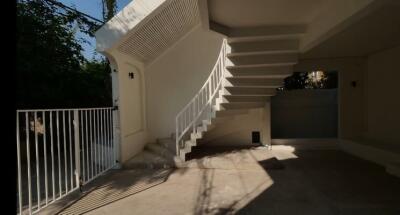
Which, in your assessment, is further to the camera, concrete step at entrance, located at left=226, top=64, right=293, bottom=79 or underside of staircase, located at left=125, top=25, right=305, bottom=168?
concrete step at entrance, located at left=226, top=64, right=293, bottom=79

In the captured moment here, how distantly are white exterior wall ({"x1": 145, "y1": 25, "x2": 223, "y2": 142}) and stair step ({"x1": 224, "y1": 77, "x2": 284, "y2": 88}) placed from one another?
1.56 meters

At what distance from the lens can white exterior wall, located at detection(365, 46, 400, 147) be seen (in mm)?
5461

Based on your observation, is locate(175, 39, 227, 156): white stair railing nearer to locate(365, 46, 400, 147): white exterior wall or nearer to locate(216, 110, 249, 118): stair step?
locate(216, 110, 249, 118): stair step

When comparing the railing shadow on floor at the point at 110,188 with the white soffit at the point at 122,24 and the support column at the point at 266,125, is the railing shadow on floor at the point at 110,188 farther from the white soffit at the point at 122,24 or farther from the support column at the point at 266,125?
the support column at the point at 266,125

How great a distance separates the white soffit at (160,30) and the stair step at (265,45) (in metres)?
1.27

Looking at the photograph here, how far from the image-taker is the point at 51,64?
5973 millimetres

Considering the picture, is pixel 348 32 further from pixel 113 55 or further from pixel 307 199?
pixel 113 55

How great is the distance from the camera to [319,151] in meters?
6.48

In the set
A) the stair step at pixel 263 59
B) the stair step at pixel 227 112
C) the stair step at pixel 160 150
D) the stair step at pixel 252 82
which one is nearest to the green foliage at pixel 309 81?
the stair step at pixel 227 112

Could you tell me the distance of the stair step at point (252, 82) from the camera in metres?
→ 5.21

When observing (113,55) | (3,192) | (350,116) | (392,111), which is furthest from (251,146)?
(3,192)

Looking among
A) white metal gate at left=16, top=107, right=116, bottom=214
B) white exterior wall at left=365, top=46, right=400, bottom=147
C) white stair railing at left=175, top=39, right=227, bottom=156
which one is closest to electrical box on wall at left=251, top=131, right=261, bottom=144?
white stair railing at left=175, top=39, right=227, bottom=156

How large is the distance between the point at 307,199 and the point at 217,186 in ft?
3.98

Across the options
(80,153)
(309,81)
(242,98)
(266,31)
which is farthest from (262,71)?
Answer: (309,81)
